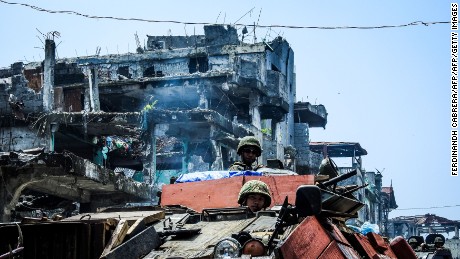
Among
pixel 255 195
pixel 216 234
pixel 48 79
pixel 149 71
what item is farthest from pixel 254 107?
pixel 216 234

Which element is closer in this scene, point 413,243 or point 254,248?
point 254,248

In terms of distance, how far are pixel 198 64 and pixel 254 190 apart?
3536 cm

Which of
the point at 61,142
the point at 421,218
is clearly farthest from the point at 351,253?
the point at 421,218

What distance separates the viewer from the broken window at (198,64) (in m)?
42.9

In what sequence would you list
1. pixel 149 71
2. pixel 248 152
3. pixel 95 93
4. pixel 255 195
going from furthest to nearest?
pixel 149 71 < pixel 95 93 < pixel 248 152 < pixel 255 195

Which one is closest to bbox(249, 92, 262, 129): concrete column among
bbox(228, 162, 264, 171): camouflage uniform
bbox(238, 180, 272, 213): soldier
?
bbox(228, 162, 264, 171): camouflage uniform

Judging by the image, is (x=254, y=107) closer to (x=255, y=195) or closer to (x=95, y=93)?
(x=95, y=93)

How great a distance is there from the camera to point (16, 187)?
69.1 feet

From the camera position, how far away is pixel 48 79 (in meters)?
28.3

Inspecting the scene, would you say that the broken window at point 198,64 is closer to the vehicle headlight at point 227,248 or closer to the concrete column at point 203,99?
the concrete column at point 203,99

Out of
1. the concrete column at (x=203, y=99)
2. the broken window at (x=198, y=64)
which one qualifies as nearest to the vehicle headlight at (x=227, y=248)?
the concrete column at (x=203, y=99)

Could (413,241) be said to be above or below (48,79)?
below

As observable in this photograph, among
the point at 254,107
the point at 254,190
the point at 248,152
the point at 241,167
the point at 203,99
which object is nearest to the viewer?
the point at 254,190

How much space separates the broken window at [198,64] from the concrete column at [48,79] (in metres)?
14.7
